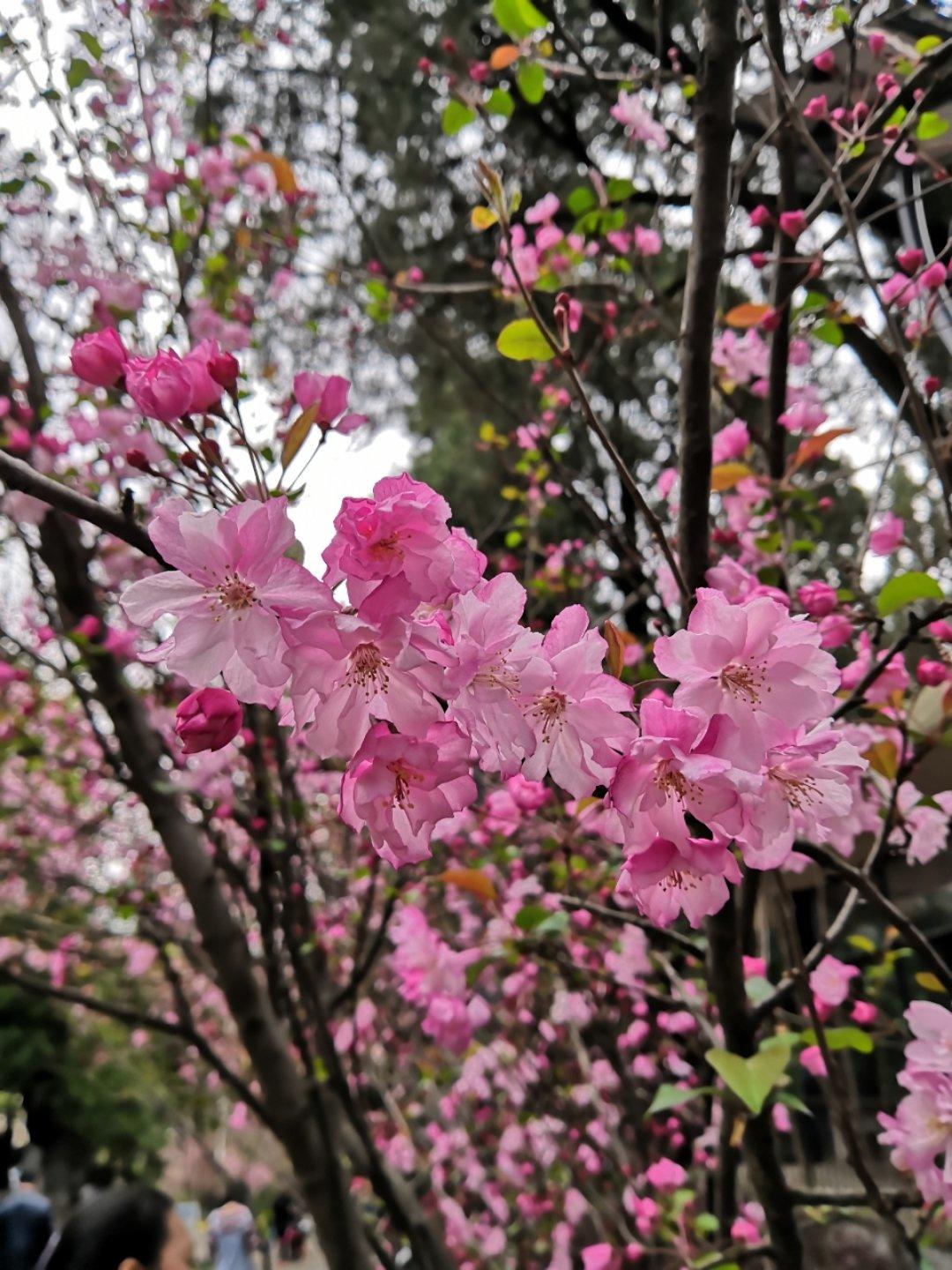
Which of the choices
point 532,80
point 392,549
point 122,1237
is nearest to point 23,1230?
point 122,1237

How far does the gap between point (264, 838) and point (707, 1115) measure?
1456mm

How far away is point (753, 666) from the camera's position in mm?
701

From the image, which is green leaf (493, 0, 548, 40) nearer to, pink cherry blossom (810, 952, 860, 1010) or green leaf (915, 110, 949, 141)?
green leaf (915, 110, 949, 141)

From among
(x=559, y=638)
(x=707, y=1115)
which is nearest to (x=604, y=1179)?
(x=707, y=1115)

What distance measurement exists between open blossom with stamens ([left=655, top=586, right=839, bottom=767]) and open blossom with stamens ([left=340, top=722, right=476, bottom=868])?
7.1 inches

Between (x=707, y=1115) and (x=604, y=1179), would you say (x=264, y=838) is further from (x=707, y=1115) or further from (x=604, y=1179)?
(x=604, y=1179)

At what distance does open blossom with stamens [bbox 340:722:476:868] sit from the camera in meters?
0.68

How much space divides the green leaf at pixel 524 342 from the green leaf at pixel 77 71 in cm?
173

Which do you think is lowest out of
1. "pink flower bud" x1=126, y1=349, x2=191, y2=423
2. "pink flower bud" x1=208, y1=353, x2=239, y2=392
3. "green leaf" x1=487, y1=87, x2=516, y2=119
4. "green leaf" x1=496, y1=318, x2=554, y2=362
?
"pink flower bud" x1=126, y1=349, x2=191, y2=423

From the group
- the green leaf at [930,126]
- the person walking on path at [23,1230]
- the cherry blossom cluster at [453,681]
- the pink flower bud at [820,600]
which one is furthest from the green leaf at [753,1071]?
the person walking on path at [23,1230]

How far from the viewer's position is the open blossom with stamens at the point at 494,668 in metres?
0.65

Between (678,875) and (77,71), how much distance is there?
7.80ft

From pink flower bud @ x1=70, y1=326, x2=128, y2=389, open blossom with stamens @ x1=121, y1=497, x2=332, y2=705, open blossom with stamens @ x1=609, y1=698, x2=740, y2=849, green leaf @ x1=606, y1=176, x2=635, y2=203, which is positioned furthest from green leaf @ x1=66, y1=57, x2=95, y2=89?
open blossom with stamens @ x1=609, y1=698, x2=740, y2=849

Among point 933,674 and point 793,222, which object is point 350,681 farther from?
point 793,222
